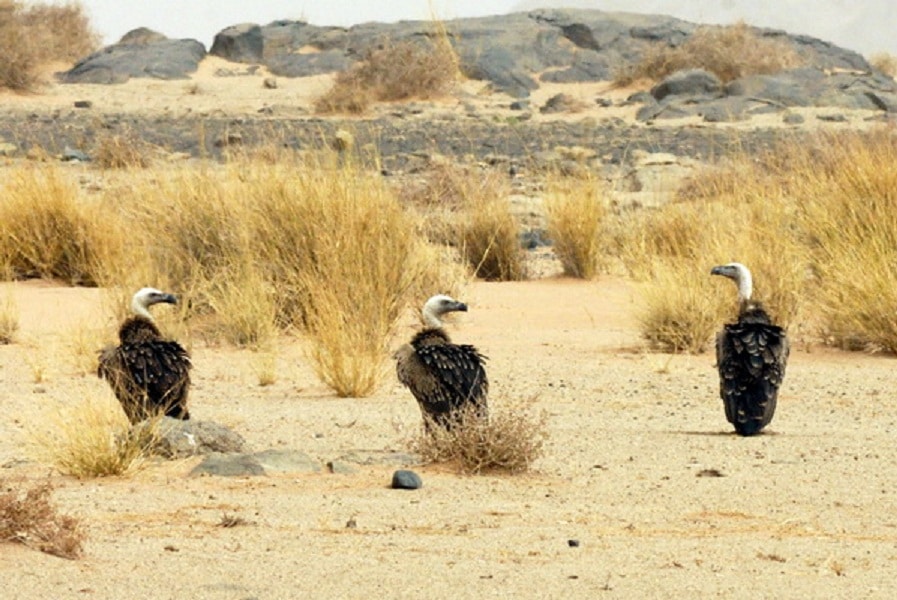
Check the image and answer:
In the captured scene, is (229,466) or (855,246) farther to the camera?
(855,246)

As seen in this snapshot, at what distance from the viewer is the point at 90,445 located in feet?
30.1

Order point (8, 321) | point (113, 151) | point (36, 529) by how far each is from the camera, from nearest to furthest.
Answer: point (36, 529) → point (8, 321) → point (113, 151)

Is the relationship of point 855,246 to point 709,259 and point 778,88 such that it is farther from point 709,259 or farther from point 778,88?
point 778,88

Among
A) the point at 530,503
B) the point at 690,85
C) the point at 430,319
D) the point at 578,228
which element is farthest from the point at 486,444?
the point at 690,85

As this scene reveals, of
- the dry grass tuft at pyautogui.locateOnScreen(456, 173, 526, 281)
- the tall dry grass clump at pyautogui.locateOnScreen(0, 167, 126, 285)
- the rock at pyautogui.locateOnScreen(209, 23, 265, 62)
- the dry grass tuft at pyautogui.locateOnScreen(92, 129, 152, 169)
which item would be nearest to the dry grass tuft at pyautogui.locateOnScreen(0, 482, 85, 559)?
the tall dry grass clump at pyautogui.locateOnScreen(0, 167, 126, 285)

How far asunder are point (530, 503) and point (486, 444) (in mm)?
774

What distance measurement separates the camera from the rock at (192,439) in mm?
9758

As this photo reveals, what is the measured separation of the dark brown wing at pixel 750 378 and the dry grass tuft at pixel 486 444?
5.81ft

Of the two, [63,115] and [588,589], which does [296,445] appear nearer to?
[588,589]

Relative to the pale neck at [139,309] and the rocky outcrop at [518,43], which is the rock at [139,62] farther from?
the pale neck at [139,309]

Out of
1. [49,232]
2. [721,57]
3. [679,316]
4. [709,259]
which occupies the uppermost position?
[709,259]

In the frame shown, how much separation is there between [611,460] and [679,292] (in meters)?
5.23

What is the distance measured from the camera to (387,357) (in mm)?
14453

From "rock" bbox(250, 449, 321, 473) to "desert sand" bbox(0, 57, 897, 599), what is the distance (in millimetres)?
145
